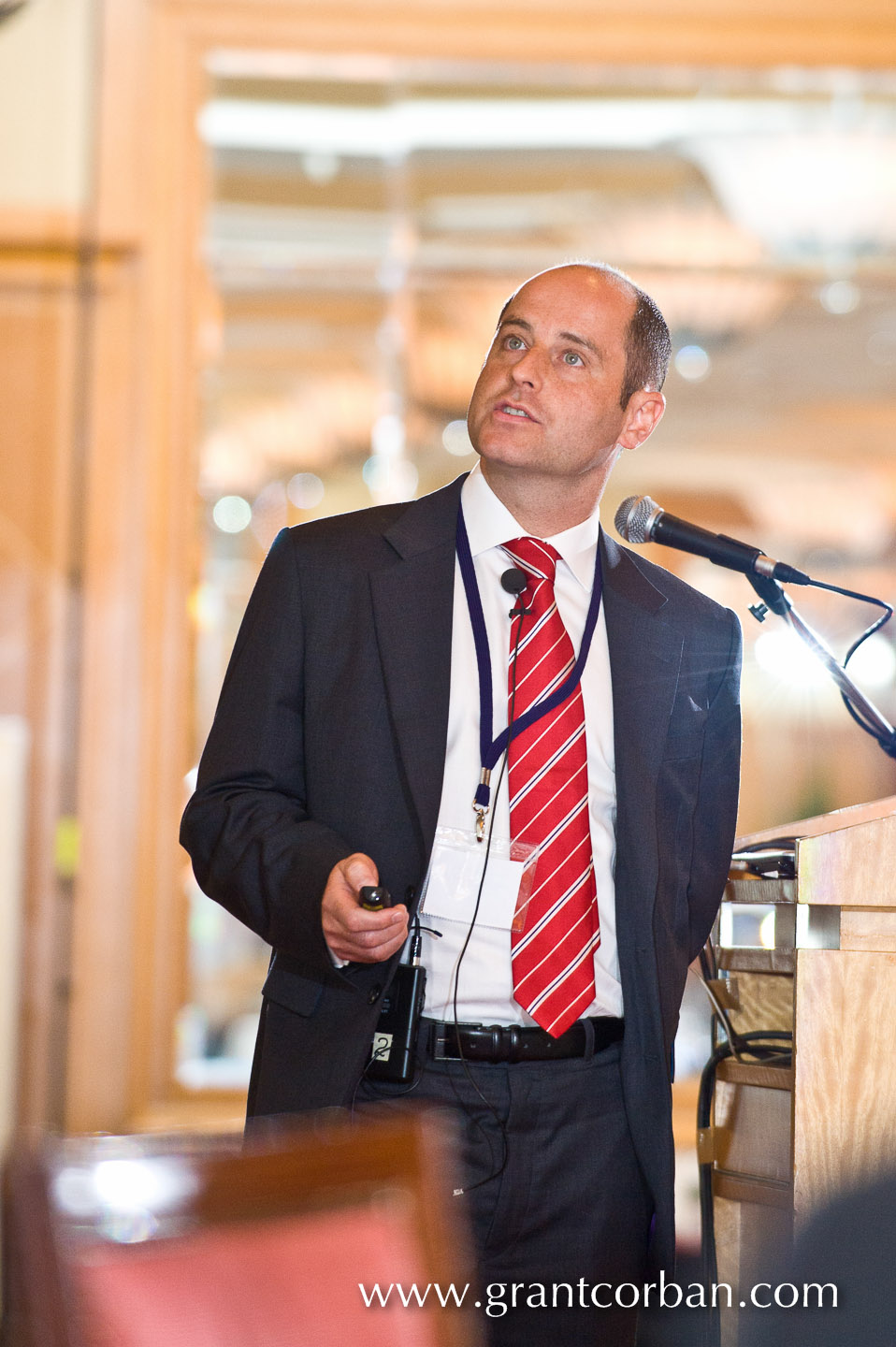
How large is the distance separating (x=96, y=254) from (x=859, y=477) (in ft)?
9.54

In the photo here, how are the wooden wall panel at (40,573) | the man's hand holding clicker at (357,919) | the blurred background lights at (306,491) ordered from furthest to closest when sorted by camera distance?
1. the blurred background lights at (306,491)
2. the wooden wall panel at (40,573)
3. the man's hand holding clicker at (357,919)

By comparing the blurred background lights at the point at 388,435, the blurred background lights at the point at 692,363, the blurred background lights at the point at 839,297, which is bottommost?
the blurred background lights at the point at 388,435

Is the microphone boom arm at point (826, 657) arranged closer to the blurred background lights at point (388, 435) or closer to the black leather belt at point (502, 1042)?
the black leather belt at point (502, 1042)

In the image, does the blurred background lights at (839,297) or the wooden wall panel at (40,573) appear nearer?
the wooden wall panel at (40,573)

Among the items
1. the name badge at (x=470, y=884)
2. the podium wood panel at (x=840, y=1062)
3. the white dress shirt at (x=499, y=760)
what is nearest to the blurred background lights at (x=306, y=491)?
the white dress shirt at (x=499, y=760)

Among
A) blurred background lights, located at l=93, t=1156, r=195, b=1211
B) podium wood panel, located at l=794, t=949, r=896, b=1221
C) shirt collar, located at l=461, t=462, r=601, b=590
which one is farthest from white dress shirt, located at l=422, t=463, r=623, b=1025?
blurred background lights, located at l=93, t=1156, r=195, b=1211

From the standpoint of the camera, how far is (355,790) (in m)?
1.82

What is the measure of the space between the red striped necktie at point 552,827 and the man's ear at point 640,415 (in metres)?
0.37

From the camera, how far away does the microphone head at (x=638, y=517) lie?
197 centimetres

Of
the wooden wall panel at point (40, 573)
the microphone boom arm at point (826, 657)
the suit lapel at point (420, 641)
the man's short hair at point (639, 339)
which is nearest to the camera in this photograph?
the suit lapel at point (420, 641)

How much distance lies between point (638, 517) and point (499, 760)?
0.40m

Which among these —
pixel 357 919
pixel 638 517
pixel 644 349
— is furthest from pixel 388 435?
pixel 357 919

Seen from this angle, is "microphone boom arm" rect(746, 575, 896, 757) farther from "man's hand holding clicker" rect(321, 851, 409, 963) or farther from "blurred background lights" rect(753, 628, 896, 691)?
"blurred background lights" rect(753, 628, 896, 691)

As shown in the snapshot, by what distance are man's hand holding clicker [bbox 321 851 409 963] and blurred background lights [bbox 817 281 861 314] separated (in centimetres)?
399
